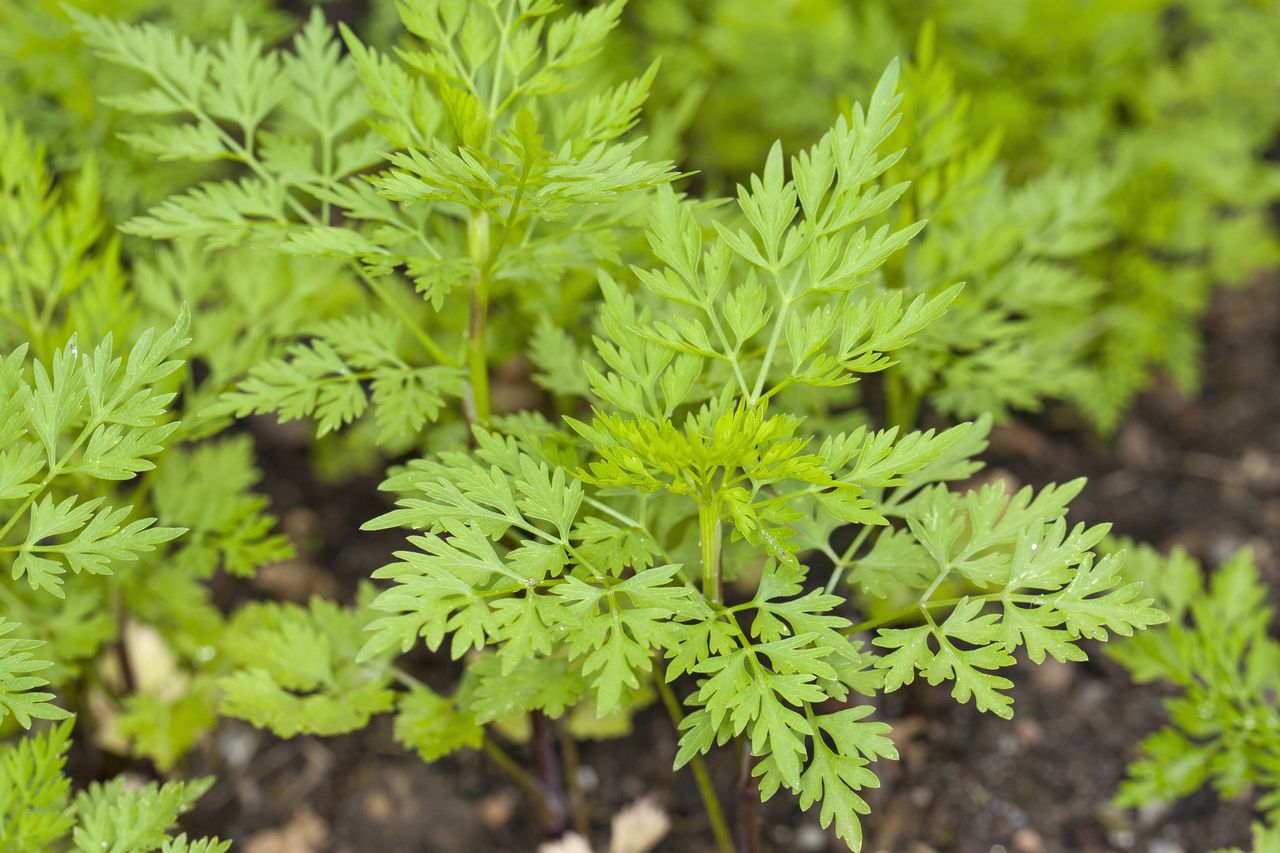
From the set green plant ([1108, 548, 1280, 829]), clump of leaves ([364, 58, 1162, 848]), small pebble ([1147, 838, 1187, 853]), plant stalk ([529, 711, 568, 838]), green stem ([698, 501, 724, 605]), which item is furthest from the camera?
small pebble ([1147, 838, 1187, 853])

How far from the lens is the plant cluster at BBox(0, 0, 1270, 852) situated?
1.30m

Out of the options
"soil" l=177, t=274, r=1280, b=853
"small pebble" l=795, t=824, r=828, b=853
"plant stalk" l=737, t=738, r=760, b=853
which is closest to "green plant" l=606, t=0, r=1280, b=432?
"soil" l=177, t=274, r=1280, b=853

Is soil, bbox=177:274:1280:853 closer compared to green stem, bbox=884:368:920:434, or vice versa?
green stem, bbox=884:368:920:434

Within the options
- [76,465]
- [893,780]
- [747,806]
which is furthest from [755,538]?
[893,780]

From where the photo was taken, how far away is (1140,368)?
273cm

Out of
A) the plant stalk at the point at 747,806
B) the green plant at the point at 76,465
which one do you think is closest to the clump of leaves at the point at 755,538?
the plant stalk at the point at 747,806

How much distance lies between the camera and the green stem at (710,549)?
1.39 m

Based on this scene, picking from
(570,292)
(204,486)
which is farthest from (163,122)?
(570,292)

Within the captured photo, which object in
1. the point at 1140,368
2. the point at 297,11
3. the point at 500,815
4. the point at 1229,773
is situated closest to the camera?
the point at 1229,773

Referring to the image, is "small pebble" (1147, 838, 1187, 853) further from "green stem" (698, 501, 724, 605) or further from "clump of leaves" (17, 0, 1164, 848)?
"green stem" (698, 501, 724, 605)

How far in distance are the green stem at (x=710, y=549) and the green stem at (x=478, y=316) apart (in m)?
0.41

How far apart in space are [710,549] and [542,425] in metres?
0.34

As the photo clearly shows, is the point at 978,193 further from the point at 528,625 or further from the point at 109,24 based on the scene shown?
the point at 109,24

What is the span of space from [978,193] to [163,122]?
1.78 metres
